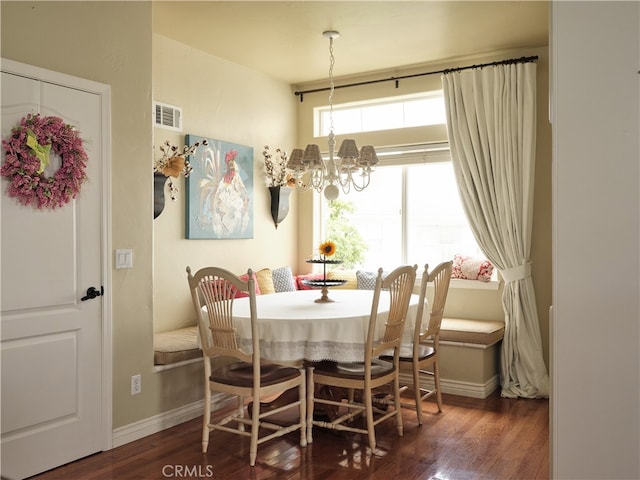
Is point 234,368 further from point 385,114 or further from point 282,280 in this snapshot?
point 385,114

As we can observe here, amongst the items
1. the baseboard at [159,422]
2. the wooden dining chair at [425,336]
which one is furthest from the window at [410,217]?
the baseboard at [159,422]

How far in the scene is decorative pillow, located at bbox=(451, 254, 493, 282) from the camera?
489 centimetres

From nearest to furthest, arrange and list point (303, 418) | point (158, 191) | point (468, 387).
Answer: point (303, 418)
point (158, 191)
point (468, 387)

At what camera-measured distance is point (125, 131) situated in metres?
3.37

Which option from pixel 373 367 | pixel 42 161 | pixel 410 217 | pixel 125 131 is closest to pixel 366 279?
pixel 410 217

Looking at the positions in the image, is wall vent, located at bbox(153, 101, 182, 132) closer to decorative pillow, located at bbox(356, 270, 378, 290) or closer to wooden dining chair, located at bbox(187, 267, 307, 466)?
wooden dining chair, located at bbox(187, 267, 307, 466)

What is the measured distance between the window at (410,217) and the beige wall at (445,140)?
0.23 m

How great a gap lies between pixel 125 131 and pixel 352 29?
1879 mm

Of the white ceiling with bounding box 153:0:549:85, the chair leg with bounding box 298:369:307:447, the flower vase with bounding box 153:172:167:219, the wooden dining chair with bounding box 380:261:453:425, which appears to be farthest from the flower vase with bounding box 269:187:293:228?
the chair leg with bounding box 298:369:307:447

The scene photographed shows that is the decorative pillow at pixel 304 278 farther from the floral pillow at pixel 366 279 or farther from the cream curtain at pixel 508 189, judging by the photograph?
the cream curtain at pixel 508 189

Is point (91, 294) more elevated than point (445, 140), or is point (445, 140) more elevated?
point (445, 140)

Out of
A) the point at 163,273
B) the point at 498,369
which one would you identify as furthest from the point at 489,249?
the point at 163,273

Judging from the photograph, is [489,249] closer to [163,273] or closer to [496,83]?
[496,83]

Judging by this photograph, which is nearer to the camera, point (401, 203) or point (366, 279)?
point (366, 279)
